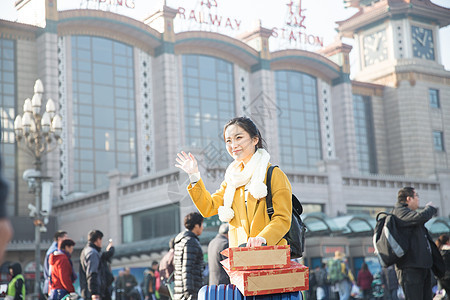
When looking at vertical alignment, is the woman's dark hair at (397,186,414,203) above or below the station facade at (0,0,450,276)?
below

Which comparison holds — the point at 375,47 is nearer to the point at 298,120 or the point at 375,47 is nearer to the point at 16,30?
the point at 298,120

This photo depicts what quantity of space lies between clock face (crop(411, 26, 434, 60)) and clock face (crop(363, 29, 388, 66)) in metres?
2.33

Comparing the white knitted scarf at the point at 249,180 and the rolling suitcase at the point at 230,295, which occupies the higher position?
the white knitted scarf at the point at 249,180

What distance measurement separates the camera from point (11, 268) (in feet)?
36.5

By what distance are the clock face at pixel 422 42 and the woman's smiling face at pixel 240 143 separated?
50.8 metres

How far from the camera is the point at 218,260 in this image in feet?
25.7

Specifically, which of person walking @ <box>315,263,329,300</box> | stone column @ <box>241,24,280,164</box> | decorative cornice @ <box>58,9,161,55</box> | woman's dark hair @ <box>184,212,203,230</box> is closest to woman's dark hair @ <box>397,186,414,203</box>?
woman's dark hair @ <box>184,212,203,230</box>

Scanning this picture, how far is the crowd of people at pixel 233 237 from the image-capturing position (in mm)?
4395

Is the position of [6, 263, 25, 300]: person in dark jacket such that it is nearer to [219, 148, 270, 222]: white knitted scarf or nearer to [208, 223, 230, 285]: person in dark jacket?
[208, 223, 230, 285]: person in dark jacket

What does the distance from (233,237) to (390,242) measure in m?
3.04

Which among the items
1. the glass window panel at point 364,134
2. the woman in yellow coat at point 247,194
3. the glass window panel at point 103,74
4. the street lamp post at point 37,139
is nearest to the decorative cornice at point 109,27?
the glass window panel at point 103,74

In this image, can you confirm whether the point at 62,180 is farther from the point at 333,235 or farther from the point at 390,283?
the point at 390,283

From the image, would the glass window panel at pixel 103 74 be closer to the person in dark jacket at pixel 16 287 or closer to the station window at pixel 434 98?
the station window at pixel 434 98

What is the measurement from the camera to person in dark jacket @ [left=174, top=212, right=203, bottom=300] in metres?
6.94
